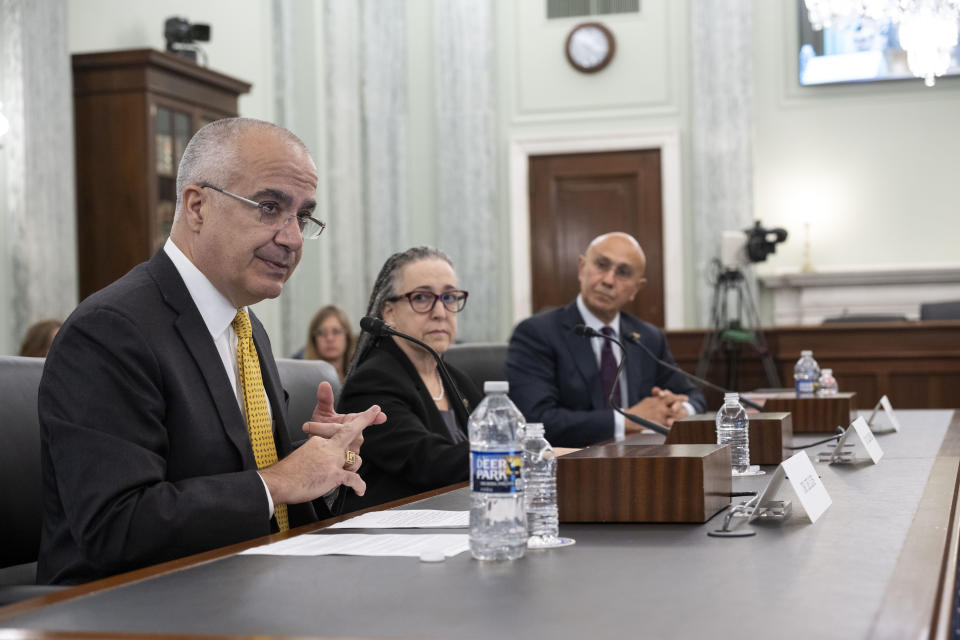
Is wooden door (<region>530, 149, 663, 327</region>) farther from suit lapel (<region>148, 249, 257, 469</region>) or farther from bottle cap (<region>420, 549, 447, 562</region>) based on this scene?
bottle cap (<region>420, 549, 447, 562</region>)

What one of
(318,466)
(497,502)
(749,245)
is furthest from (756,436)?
(749,245)

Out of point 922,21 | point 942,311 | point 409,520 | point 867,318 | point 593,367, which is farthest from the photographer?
point 867,318

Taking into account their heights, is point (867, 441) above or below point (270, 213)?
below

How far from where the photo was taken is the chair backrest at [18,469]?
167 centimetres

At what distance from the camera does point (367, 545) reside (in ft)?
4.54

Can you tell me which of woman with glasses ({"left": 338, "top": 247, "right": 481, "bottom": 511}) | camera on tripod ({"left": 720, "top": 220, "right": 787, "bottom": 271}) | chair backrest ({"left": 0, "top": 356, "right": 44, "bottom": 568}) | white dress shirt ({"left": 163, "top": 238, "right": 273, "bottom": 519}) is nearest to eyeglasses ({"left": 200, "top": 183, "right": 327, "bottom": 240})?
white dress shirt ({"left": 163, "top": 238, "right": 273, "bottom": 519})

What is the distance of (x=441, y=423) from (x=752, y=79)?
21.9ft

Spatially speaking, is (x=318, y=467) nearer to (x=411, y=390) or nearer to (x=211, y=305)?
(x=211, y=305)

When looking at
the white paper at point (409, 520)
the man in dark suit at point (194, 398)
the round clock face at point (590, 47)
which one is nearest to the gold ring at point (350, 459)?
the man in dark suit at point (194, 398)

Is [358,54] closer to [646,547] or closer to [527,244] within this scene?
[527,244]

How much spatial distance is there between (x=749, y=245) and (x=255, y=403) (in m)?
6.19

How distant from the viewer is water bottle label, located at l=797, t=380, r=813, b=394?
10.4ft

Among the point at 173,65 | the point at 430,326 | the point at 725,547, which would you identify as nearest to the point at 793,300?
the point at 173,65

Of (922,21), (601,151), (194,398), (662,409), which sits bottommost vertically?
(662,409)
